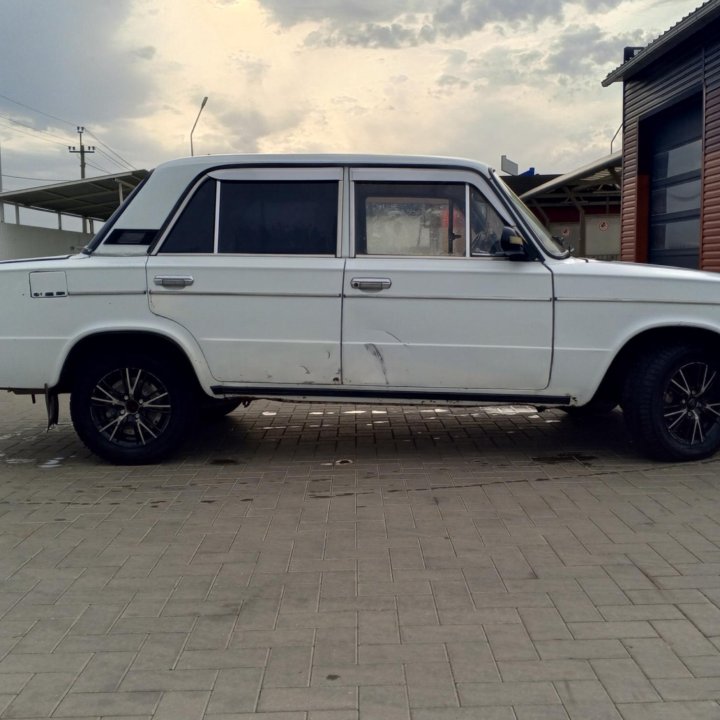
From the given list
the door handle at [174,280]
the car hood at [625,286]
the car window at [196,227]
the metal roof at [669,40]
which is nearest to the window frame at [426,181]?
the car hood at [625,286]

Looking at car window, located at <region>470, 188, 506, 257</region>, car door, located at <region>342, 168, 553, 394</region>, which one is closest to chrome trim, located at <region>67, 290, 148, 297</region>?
car door, located at <region>342, 168, 553, 394</region>

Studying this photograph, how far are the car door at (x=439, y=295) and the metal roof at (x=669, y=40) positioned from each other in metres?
5.29

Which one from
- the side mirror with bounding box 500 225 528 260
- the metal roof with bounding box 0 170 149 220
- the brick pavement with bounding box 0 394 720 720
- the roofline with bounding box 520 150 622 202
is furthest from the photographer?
the metal roof with bounding box 0 170 149 220

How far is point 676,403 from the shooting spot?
5953 mm

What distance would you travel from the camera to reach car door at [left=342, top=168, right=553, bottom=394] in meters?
5.73

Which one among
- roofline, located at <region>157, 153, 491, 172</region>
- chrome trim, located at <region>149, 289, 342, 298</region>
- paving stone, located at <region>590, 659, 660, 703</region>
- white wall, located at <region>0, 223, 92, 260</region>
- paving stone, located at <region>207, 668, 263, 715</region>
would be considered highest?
white wall, located at <region>0, 223, 92, 260</region>

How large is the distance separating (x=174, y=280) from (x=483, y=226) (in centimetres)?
217

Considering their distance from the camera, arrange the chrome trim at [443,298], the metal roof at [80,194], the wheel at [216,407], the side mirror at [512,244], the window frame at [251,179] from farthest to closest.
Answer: the metal roof at [80,194] → the wheel at [216,407] → the window frame at [251,179] → the chrome trim at [443,298] → the side mirror at [512,244]

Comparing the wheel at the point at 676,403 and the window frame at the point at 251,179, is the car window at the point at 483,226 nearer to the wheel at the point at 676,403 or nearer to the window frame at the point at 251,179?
the window frame at the point at 251,179

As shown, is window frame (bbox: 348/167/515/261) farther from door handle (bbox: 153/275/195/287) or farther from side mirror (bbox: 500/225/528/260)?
door handle (bbox: 153/275/195/287)

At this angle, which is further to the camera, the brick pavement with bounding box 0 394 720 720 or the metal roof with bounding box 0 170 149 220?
the metal roof with bounding box 0 170 149 220

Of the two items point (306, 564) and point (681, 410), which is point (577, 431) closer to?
point (681, 410)

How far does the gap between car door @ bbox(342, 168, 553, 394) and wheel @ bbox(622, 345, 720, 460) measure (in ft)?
2.22

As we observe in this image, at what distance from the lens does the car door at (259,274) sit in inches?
228
